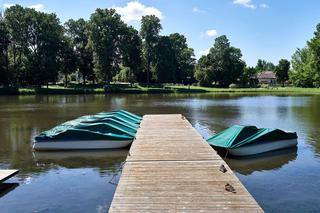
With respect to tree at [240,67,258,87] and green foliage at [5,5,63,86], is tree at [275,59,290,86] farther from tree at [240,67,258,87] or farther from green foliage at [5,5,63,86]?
green foliage at [5,5,63,86]

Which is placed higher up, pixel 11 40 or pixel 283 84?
pixel 11 40

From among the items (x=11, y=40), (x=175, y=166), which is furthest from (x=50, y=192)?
(x=11, y=40)

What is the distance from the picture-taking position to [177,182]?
13.5 meters

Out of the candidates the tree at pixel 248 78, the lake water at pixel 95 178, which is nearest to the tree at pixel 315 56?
the tree at pixel 248 78

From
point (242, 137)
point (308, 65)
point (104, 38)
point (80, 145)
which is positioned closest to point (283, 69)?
point (308, 65)

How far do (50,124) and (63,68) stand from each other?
84922 millimetres

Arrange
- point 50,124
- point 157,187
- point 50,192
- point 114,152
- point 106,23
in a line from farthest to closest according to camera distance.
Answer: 1. point 106,23
2. point 50,124
3. point 114,152
4. point 50,192
5. point 157,187

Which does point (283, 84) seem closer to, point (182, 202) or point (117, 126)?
point (117, 126)

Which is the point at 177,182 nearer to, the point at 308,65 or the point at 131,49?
the point at 131,49

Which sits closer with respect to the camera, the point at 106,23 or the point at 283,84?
the point at 106,23

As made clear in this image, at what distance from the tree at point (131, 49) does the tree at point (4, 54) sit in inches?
1191

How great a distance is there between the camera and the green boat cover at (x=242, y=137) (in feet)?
73.4

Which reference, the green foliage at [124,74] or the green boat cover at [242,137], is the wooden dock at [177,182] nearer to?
the green boat cover at [242,137]

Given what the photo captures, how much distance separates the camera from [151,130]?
87.9ft
